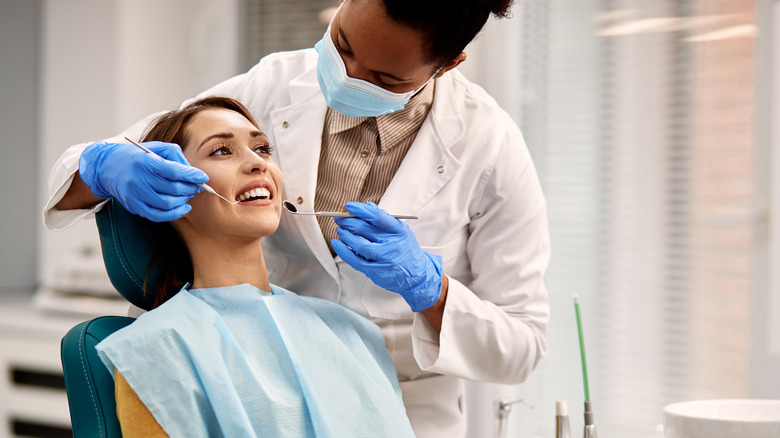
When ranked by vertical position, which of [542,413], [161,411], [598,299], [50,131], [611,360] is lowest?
[542,413]

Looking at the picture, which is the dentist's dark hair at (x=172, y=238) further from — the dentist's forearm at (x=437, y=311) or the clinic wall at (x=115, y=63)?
the clinic wall at (x=115, y=63)

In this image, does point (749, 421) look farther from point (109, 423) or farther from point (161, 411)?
point (109, 423)

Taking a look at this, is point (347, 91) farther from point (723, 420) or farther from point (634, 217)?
point (634, 217)

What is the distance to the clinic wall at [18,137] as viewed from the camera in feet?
10.5

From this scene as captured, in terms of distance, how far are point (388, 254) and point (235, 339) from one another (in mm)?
308

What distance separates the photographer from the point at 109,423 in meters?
1.15

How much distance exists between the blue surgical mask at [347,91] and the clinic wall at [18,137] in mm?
2573

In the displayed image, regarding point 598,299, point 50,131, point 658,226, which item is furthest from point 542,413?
point 50,131

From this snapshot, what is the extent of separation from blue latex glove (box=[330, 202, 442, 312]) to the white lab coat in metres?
0.08

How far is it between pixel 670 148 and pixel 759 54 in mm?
411

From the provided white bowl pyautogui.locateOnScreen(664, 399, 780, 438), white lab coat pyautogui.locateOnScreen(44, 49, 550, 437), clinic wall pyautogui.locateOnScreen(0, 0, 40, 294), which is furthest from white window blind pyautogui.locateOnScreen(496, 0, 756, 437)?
clinic wall pyautogui.locateOnScreen(0, 0, 40, 294)

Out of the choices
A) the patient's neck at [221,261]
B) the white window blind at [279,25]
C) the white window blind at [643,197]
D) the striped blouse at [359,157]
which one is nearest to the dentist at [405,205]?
the striped blouse at [359,157]

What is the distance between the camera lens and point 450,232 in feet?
4.49

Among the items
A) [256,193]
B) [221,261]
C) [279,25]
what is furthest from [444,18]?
[279,25]
